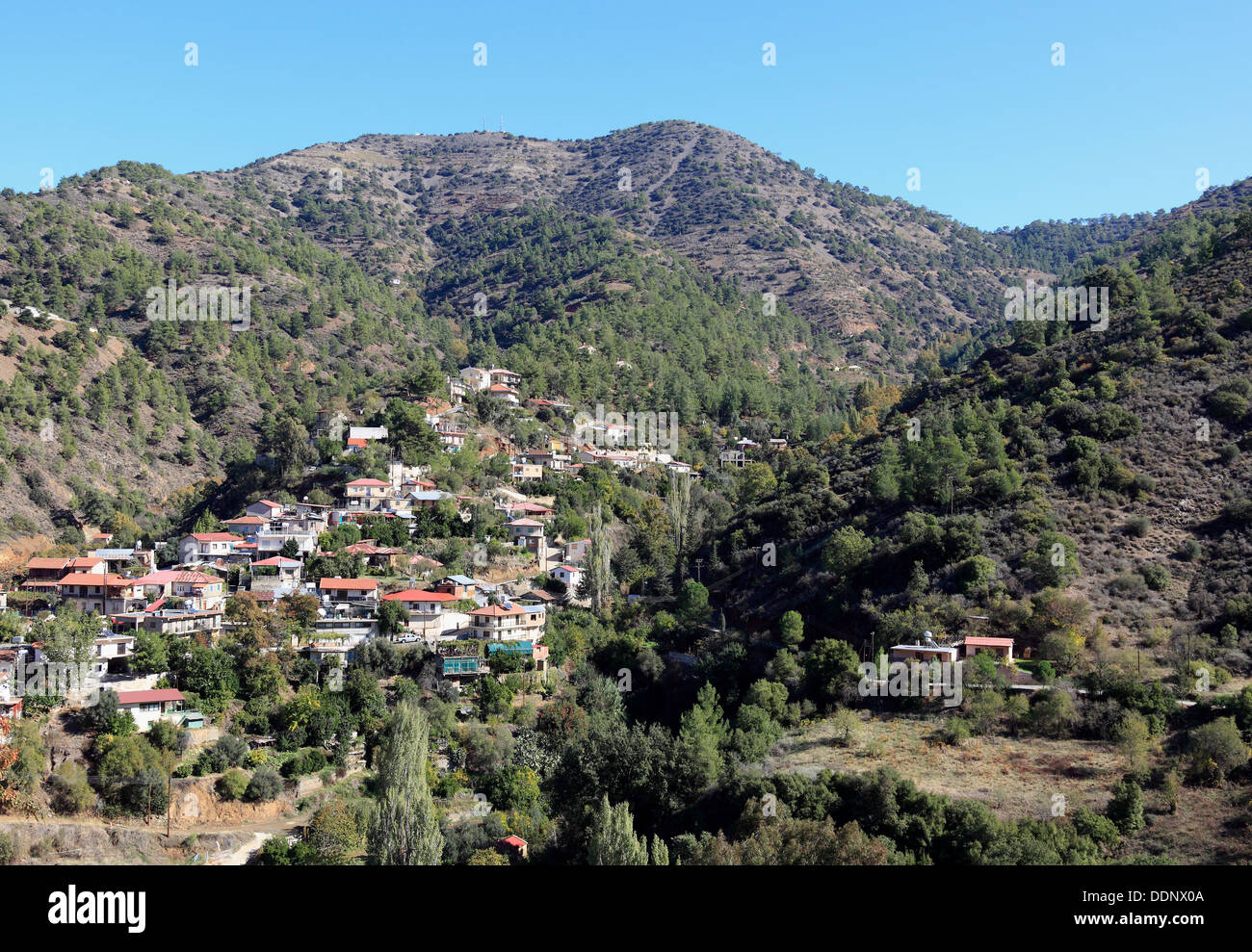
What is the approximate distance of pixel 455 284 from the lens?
14788cm

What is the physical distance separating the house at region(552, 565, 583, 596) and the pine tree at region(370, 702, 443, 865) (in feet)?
64.7

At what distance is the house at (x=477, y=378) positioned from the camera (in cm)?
7375

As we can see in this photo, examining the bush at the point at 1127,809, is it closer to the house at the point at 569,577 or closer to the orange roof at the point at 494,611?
the orange roof at the point at 494,611

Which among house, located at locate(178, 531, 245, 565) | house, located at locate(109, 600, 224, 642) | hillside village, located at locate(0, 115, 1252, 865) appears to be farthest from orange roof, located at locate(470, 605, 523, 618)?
house, located at locate(178, 531, 245, 565)

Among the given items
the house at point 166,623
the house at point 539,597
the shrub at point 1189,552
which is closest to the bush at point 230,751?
the house at point 166,623

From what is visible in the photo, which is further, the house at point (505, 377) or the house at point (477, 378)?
the house at point (505, 377)

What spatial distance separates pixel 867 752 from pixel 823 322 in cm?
10526

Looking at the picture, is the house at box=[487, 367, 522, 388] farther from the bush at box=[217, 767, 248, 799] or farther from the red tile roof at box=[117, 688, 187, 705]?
the bush at box=[217, 767, 248, 799]

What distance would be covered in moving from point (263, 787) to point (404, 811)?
686 cm

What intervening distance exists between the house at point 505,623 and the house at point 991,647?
53.9 ft

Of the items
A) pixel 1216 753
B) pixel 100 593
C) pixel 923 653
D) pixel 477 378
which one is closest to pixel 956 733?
pixel 923 653
